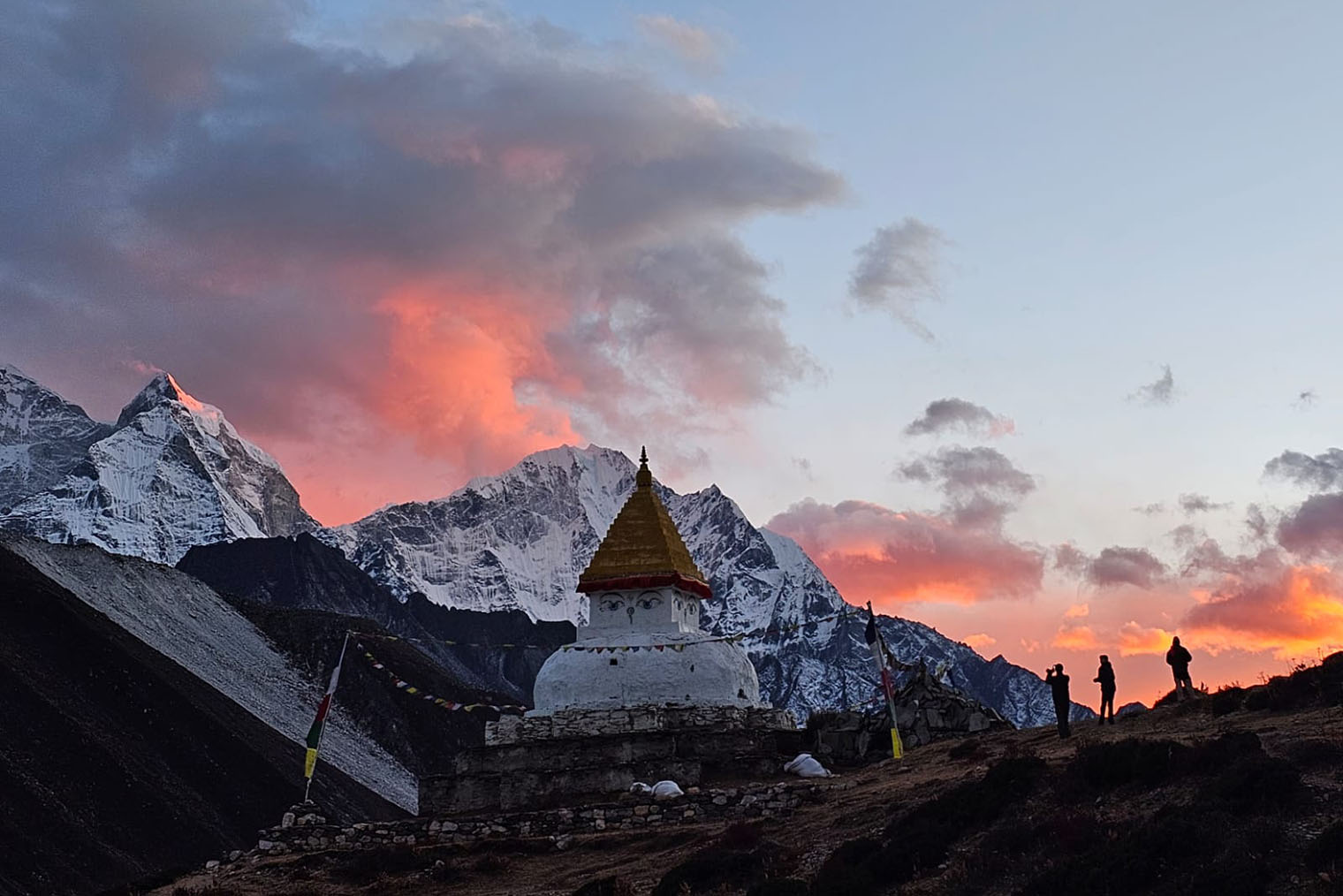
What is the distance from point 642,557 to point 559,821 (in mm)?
12409

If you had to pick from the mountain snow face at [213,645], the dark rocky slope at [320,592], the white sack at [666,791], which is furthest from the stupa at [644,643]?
the dark rocky slope at [320,592]

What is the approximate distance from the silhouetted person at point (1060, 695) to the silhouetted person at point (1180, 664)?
8.19 feet

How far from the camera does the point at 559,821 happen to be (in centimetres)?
3139

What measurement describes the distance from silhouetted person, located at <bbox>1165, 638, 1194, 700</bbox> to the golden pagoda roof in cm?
1610

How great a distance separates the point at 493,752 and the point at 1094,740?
702 inches

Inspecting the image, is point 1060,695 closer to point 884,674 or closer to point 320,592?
point 884,674

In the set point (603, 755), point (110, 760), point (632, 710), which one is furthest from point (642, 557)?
point (110, 760)

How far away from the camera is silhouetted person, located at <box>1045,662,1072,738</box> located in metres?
27.7

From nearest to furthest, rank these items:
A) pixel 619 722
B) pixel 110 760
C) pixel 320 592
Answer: pixel 619 722, pixel 110 760, pixel 320 592

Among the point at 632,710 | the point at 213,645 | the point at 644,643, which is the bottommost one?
the point at 632,710

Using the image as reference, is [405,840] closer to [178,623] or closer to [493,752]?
[493,752]

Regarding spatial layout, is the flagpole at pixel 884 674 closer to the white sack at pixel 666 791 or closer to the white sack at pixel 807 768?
the white sack at pixel 807 768

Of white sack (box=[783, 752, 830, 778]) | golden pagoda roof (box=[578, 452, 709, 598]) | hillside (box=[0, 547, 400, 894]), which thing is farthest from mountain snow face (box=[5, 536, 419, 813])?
white sack (box=[783, 752, 830, 778])

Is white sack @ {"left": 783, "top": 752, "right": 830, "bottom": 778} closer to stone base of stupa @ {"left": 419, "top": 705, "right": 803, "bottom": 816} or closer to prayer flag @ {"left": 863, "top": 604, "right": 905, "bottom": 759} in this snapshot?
stone base of stupa @ {"left": 419, "top": 705, "right": 803, "bottom": 816}
